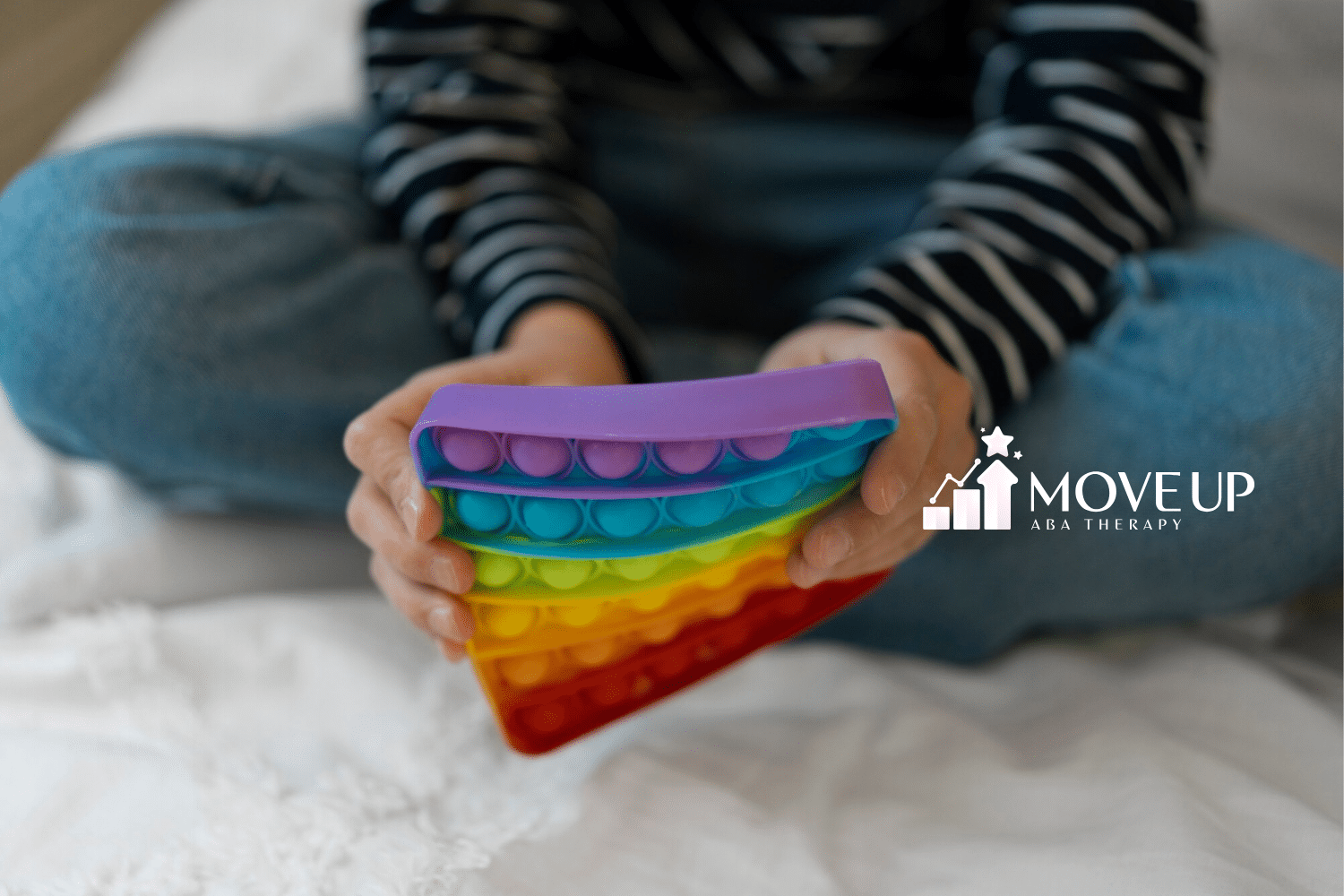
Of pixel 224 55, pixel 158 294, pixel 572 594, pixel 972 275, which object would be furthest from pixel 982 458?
pixel 224 55

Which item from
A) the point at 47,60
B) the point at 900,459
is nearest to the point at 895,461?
the point at 900,459

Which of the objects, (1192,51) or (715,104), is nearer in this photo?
(1192,51)

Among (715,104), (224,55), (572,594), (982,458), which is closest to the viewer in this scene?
(572,594)

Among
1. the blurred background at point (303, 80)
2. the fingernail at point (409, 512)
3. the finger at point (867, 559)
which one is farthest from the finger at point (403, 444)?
the blurred background at point (303, 80)

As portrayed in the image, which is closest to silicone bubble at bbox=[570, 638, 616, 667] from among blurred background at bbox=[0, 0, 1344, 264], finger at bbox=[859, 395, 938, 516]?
finger at bbox=[859, 395, 938, 516]

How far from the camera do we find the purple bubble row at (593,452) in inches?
10.0

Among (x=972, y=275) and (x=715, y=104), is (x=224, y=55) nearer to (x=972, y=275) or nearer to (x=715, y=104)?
(x=715, y=104)

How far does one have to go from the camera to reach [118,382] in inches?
14.4

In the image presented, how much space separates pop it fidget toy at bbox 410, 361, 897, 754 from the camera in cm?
25

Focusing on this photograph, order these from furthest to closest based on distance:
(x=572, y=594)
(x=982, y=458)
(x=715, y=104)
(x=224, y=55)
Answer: (x=224, y=55) → (x=715, y=104) → (x=982, y=458) → (x=572, y=594)

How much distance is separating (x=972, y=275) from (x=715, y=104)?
208 mm

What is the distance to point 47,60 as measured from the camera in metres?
0.69

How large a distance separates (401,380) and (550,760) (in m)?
0.17

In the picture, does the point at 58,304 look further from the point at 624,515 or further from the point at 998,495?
the point at 998,495
